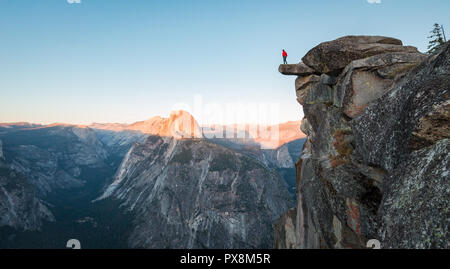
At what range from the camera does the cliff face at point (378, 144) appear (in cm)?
744

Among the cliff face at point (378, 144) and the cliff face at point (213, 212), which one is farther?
the cliff face at point (213, 212)

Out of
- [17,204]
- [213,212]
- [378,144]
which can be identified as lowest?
[213,212]

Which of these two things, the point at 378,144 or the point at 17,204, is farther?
the point at 17,204

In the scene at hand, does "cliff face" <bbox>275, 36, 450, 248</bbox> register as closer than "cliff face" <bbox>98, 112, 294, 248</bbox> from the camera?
Yes

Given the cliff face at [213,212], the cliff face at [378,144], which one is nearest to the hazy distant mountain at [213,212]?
the cliff face at [213,212]

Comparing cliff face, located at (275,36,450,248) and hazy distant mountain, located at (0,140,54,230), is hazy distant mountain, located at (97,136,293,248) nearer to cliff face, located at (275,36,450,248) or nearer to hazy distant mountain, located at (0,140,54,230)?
hazy distant mountain, located at (0,140,54,230)

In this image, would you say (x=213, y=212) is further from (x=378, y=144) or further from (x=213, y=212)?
(x=378, y=144)

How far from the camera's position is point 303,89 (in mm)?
28453

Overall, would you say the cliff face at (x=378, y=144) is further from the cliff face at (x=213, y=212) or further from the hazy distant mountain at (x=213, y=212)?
the cliff face at (x=213, y=212)

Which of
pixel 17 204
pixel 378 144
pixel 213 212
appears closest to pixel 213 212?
pixel 213 212

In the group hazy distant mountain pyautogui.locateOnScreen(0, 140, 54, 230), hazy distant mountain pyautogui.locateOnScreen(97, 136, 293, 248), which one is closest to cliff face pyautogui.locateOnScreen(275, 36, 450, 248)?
hazy distant mountain pyautogui.locateOnScreen(97, 136, 293, 248)

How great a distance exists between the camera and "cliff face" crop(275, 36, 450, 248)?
7438 mm

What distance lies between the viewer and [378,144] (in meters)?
11.5
